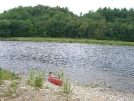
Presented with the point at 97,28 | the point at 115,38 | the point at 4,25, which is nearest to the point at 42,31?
the point at 4,25

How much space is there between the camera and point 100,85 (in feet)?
134

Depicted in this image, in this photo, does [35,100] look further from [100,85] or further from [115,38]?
[115,38]

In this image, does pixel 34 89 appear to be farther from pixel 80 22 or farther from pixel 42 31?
pixel 80 22

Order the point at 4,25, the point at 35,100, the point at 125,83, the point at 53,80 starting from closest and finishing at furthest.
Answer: the point at 35,100 < the point at 53,80 < the point at 125,83 < the point at 4,25

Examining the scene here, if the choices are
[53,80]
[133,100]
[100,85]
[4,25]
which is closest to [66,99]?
[133,100]

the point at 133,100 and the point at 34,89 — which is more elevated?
the point at 34,89

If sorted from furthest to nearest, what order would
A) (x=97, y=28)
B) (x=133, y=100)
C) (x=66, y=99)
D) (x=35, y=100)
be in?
(x=97, y=28) < (x=133, y=100) < (x=66, y=99) < (x=35, y=100)

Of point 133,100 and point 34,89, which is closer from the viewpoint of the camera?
point 34,89

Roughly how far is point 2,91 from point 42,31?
161 meters

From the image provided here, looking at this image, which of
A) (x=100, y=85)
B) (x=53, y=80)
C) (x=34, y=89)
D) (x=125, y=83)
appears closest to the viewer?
(x=34, y=89)

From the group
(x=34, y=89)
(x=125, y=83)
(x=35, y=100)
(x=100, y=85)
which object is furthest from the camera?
(x=125, y=83)

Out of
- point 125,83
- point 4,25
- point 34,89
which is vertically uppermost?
point 4,25

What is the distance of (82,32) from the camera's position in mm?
184125

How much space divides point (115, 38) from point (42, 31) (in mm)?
54451
